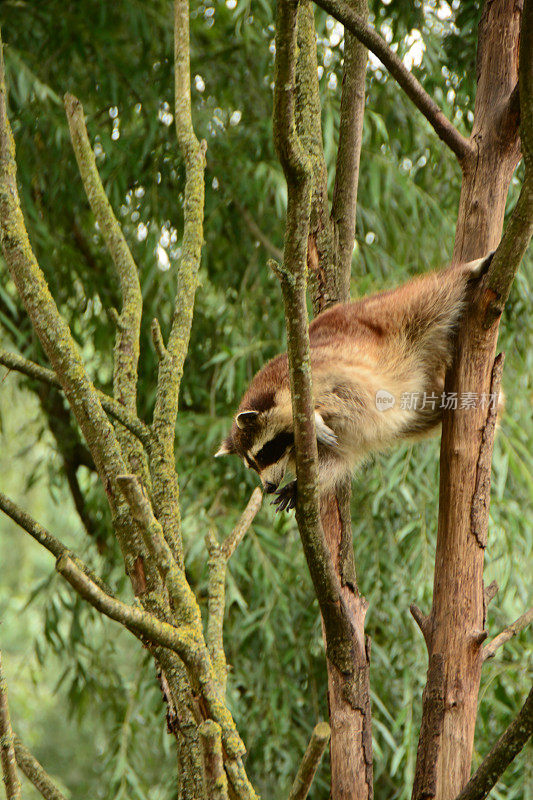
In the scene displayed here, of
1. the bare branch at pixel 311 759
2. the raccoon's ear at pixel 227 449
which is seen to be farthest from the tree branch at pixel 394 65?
the bare branch at pixel 311 759

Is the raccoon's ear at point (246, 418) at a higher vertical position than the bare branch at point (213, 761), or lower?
higher

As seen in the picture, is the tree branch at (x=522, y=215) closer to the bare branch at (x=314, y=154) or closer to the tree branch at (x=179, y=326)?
the bare branch at (x=314, y=154)

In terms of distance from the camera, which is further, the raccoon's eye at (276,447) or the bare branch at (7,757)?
the raccoon's eye at (276,447)

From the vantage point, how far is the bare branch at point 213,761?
0.82 meters

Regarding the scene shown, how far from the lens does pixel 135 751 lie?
2.75 metres

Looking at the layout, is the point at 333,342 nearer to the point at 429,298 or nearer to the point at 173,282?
the point at 429,298

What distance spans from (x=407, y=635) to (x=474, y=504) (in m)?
1.37

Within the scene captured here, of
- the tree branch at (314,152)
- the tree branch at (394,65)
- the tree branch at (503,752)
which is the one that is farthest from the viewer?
the tree branch at (314,152)

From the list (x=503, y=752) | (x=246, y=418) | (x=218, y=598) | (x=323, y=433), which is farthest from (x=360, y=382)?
(x=503, y=752)

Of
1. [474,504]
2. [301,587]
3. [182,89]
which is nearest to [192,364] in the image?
[301,587]

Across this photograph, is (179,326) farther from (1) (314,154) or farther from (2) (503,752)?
(2) (503,752)

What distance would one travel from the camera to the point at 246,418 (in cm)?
184

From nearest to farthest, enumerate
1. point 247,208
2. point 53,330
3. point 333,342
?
point 53,330, point 333,342, point 247,208

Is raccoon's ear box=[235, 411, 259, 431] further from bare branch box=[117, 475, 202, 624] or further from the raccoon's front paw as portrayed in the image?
bare branch box=[117, 475, 202, 624]
